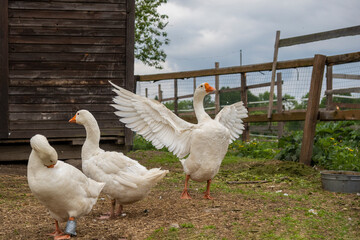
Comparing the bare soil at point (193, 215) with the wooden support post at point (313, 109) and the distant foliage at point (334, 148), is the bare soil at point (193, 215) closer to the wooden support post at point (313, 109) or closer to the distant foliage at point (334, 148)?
the distant foliage at point (334, 148)

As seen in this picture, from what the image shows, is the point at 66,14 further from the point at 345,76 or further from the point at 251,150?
the point at 345,76

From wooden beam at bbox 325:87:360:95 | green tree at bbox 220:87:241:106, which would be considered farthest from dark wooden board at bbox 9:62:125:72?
green tree at bbox 220:87:241:106

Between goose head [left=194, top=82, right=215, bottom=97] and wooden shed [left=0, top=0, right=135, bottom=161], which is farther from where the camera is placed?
wooden shed [left=0, top=0, right=135, bottom=161]

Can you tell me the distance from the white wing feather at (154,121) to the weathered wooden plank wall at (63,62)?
8.92ft

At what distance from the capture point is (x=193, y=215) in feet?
15.3

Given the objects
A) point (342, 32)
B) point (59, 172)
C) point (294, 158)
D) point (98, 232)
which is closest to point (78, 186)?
point (59, 172)

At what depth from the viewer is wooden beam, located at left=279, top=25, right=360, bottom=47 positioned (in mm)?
7909

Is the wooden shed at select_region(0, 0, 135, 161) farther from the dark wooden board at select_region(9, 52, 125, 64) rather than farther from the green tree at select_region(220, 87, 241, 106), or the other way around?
the green tree at select_region(220, 87, 241, 106)

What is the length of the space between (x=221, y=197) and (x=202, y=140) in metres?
0.93

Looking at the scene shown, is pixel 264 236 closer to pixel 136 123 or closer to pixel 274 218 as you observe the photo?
pixel 274 218

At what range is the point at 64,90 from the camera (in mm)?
8453

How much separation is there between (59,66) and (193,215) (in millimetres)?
5085

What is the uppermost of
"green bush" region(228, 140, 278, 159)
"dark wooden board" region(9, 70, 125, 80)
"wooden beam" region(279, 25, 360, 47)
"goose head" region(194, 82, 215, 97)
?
"wooden beam" region(279, 25, 360, 47)

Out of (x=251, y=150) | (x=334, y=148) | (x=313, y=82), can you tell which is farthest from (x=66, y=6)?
(x=334, y=148)
